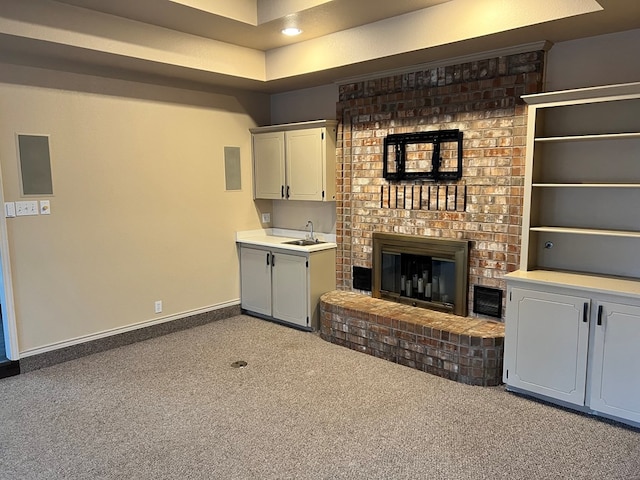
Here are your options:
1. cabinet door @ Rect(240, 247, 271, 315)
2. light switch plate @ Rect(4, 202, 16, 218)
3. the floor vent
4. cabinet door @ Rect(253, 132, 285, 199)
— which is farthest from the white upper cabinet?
light switch plate @ Rect(4, 202, 16, 218)

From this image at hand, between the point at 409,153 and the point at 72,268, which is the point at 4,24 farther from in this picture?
the point at 409,153

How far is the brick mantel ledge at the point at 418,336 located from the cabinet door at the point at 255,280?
0.78 m

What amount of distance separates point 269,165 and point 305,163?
53 centimetres

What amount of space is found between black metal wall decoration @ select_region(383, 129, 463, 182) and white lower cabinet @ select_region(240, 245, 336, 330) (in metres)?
1.15

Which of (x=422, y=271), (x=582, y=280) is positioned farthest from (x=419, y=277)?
(x=582, y=280)

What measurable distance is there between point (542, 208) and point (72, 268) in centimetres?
390

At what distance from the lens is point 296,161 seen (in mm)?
5004

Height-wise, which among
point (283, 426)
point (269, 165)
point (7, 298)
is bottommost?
point (283, 426)

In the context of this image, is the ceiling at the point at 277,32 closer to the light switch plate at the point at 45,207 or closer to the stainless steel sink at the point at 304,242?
the light switch plate at the point at 45,207

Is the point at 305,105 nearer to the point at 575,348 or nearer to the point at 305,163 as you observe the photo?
the point at 305,163

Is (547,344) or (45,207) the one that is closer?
(547,344)

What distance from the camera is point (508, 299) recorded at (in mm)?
3334

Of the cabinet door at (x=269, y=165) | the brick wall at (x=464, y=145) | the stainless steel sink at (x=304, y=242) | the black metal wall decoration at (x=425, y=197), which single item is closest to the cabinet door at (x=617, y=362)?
the brick wall at (x=464, y=145)

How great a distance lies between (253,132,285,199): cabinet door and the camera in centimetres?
514
